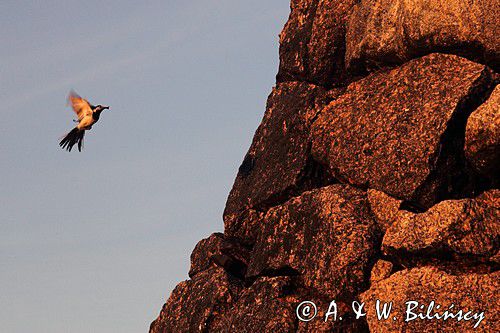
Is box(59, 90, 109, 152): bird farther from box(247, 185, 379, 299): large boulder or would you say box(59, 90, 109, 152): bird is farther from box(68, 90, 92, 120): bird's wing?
box(247, 185, 379, 299): large boulder

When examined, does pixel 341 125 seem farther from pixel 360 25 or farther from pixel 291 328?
pixel 291 328

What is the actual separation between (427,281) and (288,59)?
10586 mm

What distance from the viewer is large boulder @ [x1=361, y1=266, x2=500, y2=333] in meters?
21.0

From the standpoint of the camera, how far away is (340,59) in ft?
92.1

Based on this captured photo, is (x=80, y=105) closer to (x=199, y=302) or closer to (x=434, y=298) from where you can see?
(x=199, y=302)

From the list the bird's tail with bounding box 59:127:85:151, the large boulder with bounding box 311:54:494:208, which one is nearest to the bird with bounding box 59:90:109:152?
the bird's tail with bounding box 59:127:85:151

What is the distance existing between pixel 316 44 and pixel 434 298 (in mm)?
10117

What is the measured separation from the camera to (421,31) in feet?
81.5

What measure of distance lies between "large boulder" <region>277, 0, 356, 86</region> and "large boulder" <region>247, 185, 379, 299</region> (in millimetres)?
4493

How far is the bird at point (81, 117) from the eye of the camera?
33656 millimetres

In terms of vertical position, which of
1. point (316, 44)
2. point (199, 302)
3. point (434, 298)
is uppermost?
point (316, 44)

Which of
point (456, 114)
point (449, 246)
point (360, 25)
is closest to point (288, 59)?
point (360, 25)

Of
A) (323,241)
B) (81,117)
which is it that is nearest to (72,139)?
(81,117)
